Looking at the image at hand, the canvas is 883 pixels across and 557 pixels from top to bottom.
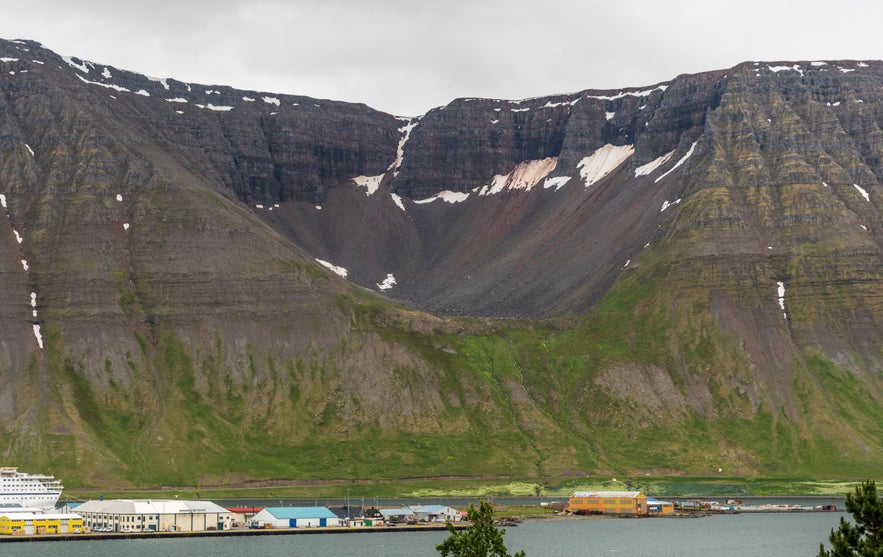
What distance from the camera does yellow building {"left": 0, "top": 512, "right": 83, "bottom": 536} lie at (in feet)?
646

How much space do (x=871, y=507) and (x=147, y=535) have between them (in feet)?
443

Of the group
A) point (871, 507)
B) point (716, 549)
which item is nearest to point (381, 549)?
point (716, 549)

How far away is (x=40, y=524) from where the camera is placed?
19712cm

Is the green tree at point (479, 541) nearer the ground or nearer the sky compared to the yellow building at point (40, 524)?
nearer the ground

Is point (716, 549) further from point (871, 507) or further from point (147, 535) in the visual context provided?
point (871, 507)

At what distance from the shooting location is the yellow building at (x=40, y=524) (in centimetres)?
19675

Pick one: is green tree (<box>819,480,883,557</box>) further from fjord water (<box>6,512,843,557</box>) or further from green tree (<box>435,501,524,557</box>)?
fjord water (<box>6,512,843,557</box>)

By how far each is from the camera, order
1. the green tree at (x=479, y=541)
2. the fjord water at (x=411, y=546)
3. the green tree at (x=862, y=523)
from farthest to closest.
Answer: the fjord water at (x=411, y=546)
the green tree at (x=479, y=541)
the green tree at (x=862, y=523)

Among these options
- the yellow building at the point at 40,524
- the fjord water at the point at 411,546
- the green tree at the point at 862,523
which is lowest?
the green tree at the point at 862,523

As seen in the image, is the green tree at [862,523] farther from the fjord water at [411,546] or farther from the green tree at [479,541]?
the fjord water at [411,546]

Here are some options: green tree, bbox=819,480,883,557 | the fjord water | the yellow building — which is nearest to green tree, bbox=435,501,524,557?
green tree, bbox=819,480,883,557

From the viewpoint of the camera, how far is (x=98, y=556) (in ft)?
552

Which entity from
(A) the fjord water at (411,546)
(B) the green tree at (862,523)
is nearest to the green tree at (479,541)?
(B) the green tree at (862,523)

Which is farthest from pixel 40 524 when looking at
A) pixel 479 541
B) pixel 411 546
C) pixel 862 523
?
pixel 862 523
